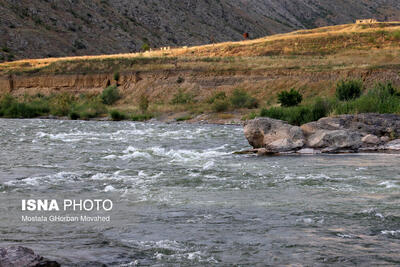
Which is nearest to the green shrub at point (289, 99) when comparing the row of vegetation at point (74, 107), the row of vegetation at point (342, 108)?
the row of vegetation at point (342, 108)

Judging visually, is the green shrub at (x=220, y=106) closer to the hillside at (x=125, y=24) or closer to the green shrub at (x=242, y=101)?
the green shrub at (x=242, y=101)

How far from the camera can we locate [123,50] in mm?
89812

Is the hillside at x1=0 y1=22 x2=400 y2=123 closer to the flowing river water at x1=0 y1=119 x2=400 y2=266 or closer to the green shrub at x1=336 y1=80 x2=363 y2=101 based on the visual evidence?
the green shrub at x1=336 y1=80 x2=363 y2=101

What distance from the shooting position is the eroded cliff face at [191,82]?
41.3m

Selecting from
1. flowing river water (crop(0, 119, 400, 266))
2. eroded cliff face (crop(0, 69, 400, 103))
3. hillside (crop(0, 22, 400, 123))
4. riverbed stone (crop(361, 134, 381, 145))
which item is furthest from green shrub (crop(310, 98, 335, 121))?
eroded cliff face (crop(0, 69, 400, 103))

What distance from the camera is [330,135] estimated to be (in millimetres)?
18969

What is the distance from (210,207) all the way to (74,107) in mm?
36657

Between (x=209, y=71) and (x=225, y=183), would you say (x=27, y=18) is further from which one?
(x=225, y=183)

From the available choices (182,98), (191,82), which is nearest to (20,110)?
(182,98)

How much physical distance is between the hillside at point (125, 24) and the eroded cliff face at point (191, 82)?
68.1 feet

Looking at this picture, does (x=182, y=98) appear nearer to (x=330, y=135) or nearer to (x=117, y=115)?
(x=117, y=115)

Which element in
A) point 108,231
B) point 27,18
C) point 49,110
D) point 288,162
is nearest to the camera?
point 108,231

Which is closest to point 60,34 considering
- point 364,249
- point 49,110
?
point 49,110

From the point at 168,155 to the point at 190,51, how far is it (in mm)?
46879
